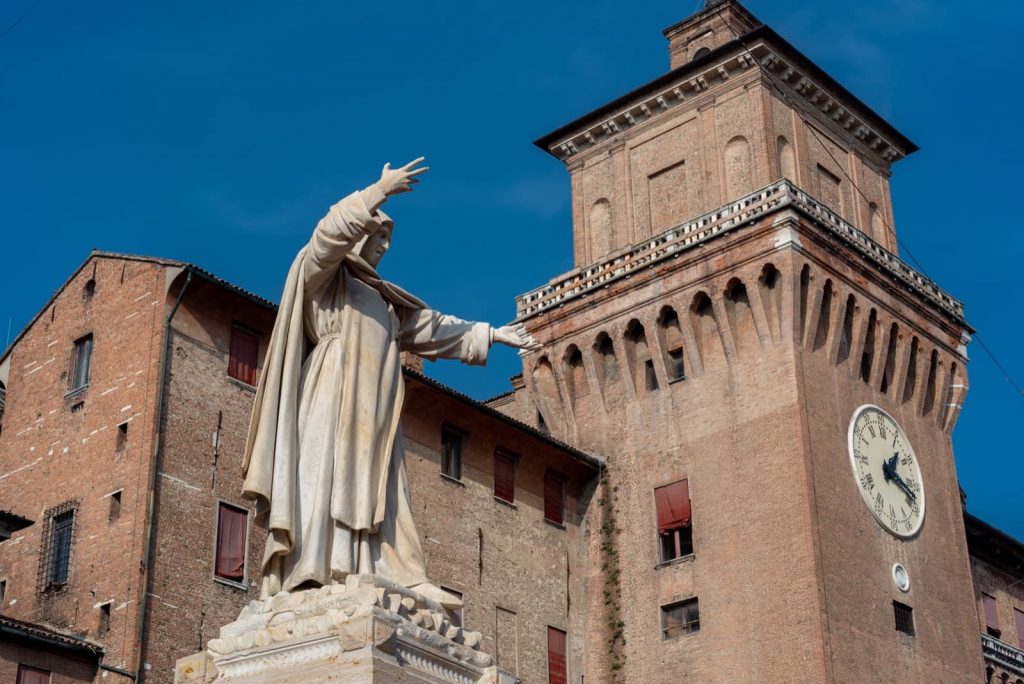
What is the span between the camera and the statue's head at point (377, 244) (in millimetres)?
8903

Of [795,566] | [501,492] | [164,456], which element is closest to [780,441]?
[795,566]

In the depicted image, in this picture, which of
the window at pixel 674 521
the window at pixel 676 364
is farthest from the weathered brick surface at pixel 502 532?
the window at pixel 676 364

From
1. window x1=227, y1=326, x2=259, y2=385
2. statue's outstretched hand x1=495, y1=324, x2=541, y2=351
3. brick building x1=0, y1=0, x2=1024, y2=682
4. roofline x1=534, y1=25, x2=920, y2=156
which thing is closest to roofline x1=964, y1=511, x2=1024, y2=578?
brick building x1=0, y1=0, x2=1024, y2=682

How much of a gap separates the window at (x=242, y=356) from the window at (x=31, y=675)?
6401mm

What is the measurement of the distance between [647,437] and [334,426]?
2639cm

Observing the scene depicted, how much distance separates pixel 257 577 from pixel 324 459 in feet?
60.9

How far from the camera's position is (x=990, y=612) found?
1626 inches

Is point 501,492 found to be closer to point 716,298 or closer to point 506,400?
point 716,298

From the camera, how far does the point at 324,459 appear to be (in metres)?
8.17

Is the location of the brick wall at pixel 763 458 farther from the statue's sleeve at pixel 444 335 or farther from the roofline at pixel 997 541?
the statue's sleeve at pixel 444 335

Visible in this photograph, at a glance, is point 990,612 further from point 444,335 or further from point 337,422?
point 337,422

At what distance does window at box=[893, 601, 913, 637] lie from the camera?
32.4 metres

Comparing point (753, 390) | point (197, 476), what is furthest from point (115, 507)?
point (753, 390)

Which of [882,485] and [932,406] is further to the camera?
[932,406]
